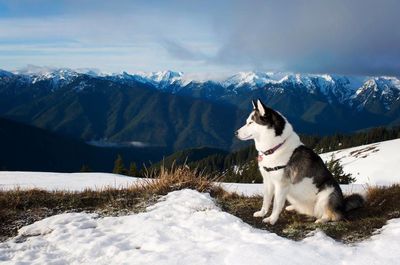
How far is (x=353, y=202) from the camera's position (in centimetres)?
796

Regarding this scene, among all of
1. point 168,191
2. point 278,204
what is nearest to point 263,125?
point 278,204

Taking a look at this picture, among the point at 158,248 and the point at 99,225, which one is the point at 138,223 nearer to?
the point at 99,225

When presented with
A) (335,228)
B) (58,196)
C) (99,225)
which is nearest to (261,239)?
(335,228)

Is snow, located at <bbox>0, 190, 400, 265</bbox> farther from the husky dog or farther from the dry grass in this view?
the husky dog

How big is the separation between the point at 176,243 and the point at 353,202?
11.9 feet

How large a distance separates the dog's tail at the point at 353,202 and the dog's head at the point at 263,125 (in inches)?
74.3

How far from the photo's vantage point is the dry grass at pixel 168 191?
6754mm

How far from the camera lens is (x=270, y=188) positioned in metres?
7.85

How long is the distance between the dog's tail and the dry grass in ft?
0.43

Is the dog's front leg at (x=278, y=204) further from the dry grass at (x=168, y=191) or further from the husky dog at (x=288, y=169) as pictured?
the dry grass at (x=168, y=191)

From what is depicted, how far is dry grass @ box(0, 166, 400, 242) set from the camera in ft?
22.2

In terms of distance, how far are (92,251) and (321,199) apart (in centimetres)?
393

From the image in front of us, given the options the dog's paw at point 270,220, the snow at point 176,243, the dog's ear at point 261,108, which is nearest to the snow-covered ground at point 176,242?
the snow at point 176,243

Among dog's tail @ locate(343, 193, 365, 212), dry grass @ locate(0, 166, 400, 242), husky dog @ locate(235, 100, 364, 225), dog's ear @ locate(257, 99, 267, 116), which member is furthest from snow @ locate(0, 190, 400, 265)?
dog's ear @ locate(257, 99, 267, 116)
